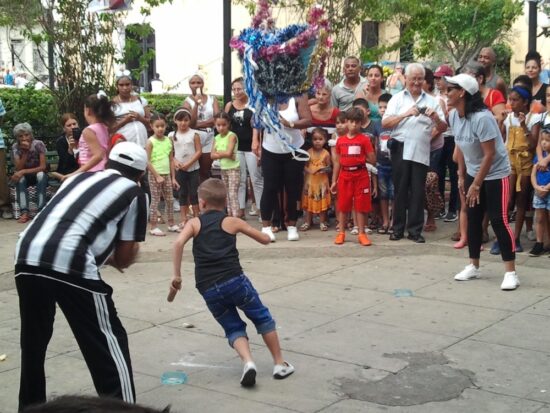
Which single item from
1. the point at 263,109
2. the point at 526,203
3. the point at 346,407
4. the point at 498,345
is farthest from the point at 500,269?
the point at 346,407

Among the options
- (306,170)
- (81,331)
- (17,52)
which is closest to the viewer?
Answer: (81,331)

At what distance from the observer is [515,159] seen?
9516mm

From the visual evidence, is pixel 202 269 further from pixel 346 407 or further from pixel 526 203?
pixel 526 203

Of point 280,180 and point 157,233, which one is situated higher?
point 280,180

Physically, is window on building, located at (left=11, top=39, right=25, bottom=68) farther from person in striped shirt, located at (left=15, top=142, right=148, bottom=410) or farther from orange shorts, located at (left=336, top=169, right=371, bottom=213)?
person in striped shirt, located at (left=15, top=142, right=148, bottom=410)

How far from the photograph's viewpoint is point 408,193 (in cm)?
998

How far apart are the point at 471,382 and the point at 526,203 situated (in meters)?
4.62

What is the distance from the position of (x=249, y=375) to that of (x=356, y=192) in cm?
471

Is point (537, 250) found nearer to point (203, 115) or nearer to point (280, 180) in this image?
point (280, 180)

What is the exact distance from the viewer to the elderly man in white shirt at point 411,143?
9742 millimetres

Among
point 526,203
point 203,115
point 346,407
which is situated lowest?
point 346,407

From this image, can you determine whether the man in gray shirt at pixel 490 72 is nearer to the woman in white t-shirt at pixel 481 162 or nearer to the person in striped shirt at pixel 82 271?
the woman in white t-shirt at pixel 481 162

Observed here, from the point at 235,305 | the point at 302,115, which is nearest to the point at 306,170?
the point at 302,115

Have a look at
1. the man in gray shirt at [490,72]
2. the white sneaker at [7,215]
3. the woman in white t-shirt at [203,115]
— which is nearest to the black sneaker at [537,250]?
the man in gray shirt at [490,72]
